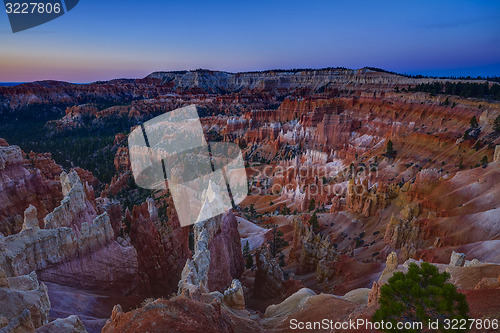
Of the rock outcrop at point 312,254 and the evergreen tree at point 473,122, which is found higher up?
the evergreen tree at point 473,122

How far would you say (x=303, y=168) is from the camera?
196 feet

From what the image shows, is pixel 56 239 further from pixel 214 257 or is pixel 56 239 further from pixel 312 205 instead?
pixel 312 205

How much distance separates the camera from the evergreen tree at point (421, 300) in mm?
6105

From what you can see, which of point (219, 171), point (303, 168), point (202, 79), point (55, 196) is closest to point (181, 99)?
point (202, 79)

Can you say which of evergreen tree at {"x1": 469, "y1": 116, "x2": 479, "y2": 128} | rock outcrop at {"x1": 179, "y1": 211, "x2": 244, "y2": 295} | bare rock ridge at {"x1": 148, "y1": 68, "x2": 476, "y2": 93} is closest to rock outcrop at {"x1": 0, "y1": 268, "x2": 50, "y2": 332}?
rock outcrop at {"x1": 179, "y1": 211, "x2": 244, "y2": 295}

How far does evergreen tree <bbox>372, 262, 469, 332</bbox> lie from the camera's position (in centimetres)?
611

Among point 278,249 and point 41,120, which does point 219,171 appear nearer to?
point 278,249

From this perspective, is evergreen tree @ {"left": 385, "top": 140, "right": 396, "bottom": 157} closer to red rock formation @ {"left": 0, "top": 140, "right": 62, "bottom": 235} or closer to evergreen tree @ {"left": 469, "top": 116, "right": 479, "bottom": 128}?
evergreen tree @ {"left": 469, "top": 116, "right": 479, "bottom": 128}

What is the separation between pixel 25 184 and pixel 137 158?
41541mm

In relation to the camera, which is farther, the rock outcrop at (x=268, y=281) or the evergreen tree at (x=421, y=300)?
the rock outcrop at (x=268, y=281)

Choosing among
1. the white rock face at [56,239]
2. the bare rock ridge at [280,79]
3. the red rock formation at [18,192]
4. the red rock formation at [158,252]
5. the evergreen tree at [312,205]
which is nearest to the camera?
the white rock face at [56,239]

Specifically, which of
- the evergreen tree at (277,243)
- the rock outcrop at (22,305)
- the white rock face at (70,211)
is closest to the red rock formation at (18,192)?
the white rock face at (70,211)

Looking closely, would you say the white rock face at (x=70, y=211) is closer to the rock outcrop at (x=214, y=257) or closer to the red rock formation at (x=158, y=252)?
the red rock formation at (x=158, y=252)

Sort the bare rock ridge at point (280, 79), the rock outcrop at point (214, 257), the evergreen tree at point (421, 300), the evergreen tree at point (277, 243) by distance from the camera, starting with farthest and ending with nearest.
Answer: the bare rock ridge at point (280, 79) → the evergreen tree at point (277, 243) → the rock outcrop at point (214, 257) → the evergreen tree at point (421, 300)
